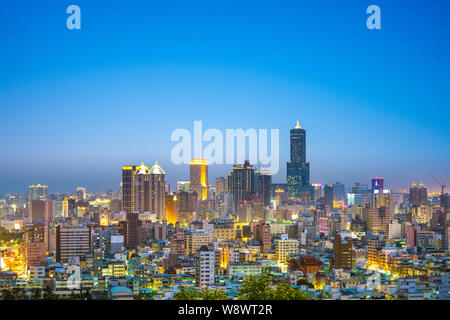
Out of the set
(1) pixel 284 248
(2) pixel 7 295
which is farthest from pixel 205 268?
(1) pixel 284 248

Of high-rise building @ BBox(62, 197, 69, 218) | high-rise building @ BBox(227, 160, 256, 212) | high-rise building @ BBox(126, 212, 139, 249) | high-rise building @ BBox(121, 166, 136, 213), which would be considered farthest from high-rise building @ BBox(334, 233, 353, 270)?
high-rise building @ BBox(62, 197, 69, 218)

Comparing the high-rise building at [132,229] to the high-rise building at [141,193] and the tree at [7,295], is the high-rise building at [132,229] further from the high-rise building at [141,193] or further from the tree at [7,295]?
the tree at [7,295]

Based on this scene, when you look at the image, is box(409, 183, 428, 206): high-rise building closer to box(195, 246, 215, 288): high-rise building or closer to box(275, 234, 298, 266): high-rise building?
box(275, 234, 298, 266): high-rise building

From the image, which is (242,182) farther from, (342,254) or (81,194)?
(81,194)

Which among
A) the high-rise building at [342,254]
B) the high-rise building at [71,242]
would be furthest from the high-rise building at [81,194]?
the high-rise building at [342,254]
